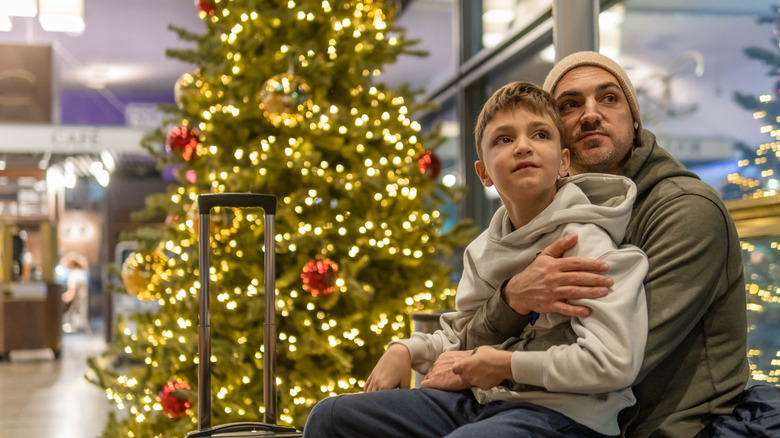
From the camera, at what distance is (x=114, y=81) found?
11586mm

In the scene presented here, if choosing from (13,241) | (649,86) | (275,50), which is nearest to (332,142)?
(275,50)

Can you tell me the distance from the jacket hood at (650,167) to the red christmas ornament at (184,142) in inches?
95.4

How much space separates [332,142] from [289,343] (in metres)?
0.95

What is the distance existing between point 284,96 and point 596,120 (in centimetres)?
179

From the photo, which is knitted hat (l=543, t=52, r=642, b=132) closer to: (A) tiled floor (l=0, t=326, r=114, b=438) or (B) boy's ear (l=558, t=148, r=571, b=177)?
(B) boy's ear (l=558, t=148, r=571, b=177)

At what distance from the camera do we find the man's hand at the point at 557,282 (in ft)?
4.26

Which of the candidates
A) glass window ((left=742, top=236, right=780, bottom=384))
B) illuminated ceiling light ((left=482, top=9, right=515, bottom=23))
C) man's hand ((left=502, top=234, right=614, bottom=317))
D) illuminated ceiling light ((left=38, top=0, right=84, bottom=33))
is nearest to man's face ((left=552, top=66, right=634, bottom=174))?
man's hand ((left=502, top=234, right=614, bottom=317))

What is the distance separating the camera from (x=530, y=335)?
147 centimetres

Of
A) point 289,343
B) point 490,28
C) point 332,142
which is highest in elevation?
point 490,28

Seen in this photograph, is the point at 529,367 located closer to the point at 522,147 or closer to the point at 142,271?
the point at 522,147

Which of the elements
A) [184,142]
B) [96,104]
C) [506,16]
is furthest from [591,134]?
[96,104]

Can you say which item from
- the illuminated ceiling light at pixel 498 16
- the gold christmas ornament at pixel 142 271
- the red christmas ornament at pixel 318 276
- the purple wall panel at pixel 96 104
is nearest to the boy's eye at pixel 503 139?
the red christmas ornament at pixel 318 276

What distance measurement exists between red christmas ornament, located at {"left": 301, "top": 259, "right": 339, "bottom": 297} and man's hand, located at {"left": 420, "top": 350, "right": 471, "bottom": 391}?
1.61m

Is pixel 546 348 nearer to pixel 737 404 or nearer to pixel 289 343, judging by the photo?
pixel 737 404
